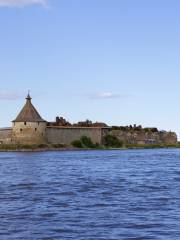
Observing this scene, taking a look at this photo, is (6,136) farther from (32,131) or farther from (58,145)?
(58,145)

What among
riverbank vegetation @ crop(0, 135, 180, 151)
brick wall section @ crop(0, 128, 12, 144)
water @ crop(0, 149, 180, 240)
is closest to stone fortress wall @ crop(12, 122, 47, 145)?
riverbank vegetation @ crop(0, 135, 180, 151)

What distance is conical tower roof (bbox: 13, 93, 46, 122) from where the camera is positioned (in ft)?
251

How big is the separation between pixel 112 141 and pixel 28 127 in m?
17.8

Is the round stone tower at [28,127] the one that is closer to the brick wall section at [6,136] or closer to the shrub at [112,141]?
the brick wall section at [6,136]

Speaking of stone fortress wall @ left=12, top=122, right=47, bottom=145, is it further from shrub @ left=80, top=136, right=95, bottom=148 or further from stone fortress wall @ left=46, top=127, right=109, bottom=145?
shrub @ left=80, top=136, right=95, bottom=148

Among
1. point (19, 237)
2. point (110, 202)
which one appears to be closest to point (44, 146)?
point (110, 202)

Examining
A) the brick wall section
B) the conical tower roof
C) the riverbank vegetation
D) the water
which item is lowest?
the water

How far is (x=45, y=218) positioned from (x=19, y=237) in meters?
2.06

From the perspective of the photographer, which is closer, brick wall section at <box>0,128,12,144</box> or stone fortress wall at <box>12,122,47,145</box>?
stone fortress wall at <box>12,122,47,145</box>

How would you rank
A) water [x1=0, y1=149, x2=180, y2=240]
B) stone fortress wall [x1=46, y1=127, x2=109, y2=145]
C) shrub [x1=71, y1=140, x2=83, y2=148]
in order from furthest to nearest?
shrub [x1=71, y1=140, x2=83, y2=148], stone fortress wall [x1=46, y1=127, x2=109, y2=145], water [x1=0, y1=149, x2=180, y2=240]

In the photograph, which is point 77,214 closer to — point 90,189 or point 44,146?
point 90,189

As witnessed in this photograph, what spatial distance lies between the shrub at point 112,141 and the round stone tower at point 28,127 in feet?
45.6

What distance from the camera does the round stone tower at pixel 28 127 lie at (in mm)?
76062

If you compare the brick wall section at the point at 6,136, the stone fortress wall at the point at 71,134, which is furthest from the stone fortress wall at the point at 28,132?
the stone fortress wall at the point at 71,134
